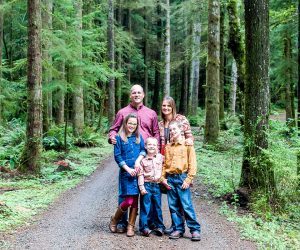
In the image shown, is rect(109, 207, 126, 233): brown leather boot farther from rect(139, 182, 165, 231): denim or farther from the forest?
the forest

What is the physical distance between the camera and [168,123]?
6.21m

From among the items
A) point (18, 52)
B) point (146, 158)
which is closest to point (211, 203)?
Result: point (146, 158)

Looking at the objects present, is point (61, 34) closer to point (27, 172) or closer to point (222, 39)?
point (27, 172)

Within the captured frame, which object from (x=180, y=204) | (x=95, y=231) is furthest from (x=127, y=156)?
(x=95, y=231)

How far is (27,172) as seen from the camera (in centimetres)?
1080

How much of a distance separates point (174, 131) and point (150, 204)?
3.85 ft

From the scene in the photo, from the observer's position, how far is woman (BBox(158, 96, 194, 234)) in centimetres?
606

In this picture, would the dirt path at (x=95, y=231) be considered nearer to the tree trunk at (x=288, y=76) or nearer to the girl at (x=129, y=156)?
the girl at (x=129, y=156)

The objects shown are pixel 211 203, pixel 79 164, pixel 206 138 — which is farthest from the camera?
pixel 206 138

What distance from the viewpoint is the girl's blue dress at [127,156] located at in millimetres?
5863

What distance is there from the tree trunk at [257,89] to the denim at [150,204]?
8.17ft

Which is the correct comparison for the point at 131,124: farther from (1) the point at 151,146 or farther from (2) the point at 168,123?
(2) the point at 168,123

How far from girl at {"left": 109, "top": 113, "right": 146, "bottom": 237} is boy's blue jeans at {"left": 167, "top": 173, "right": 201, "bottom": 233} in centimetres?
55

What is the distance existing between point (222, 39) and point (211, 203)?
14.9m
